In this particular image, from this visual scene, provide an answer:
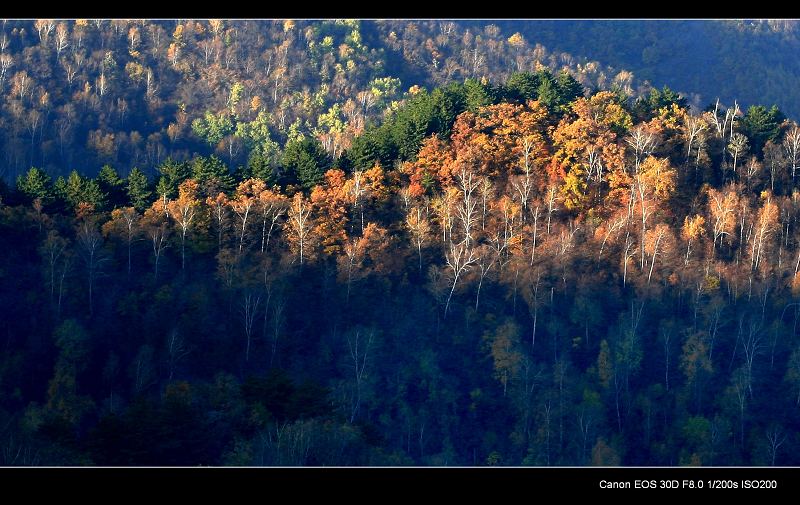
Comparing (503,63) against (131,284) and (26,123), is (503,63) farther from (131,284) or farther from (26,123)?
(131,284)

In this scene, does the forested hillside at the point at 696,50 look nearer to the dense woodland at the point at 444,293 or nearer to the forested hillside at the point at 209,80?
the forested hillside at the point at 209,80

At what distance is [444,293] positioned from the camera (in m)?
63.6

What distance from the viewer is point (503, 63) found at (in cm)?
15975

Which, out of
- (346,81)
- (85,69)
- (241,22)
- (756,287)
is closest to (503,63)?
(346,81)

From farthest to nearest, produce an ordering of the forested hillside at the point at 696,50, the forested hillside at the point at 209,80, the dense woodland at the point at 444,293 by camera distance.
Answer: the forested hillside at the point at 696,50 < the forested hillside at the point at 209,80 < the dense woodland at the point at 444,293

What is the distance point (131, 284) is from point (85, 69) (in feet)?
256

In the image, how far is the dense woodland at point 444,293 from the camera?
55.9 m

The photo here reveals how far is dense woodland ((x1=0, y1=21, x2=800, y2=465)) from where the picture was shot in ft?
184

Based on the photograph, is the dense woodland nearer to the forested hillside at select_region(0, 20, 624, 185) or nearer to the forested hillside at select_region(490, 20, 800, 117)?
the forested hillside at select_region(0, 20, 624, 185)

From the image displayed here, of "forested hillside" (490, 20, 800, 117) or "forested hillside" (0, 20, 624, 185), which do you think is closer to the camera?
"forested hillside" (0, 20, 624, 185)

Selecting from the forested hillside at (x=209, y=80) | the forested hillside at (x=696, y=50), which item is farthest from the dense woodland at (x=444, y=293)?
the forested hillside at (x=696, y=50)

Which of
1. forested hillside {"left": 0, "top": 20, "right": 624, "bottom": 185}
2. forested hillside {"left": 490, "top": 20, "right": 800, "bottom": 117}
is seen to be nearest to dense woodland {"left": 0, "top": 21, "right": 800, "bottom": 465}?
forested hillside {"left": 0, "top": 20, "right": 624, "bottom": 185}

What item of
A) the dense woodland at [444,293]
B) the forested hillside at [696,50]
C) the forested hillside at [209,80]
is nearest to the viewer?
the dense woodland at [444,293]

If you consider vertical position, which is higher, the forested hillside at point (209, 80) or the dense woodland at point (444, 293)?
the forested hillside at point (209, 80)
